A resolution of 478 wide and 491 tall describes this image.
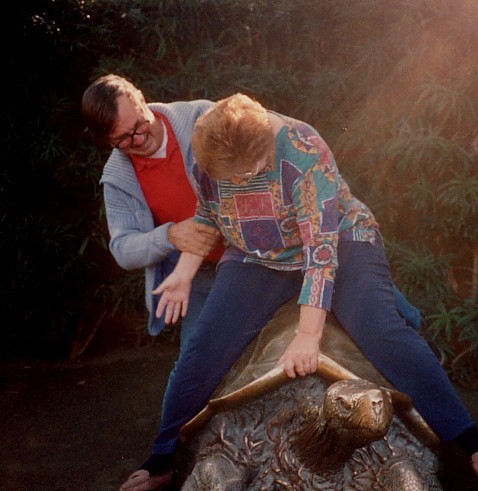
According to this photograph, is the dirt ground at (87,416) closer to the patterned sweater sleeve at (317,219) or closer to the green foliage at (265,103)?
the green foliage at (265,103)

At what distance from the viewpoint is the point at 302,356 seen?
5.91 feet

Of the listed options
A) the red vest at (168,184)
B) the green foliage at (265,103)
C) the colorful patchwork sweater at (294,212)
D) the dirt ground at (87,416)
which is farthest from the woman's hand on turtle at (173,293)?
the green foliage at (265,103)

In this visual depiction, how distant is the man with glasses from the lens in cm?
232

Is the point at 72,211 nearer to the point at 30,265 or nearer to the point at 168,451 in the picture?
the point at 30,265

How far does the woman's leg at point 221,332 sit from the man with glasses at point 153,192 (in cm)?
21

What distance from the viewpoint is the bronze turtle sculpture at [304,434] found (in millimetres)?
1681

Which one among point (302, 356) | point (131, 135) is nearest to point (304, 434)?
point (302, 356)

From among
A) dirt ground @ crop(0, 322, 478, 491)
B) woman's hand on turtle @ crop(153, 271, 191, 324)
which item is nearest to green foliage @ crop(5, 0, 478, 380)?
dirt ground @ crop(0, 322, 478, 491)

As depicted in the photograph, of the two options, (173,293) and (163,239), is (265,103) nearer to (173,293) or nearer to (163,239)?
(163,239)

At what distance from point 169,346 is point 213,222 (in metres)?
2.40

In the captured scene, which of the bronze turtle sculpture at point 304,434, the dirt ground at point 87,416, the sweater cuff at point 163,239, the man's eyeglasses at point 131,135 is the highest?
the man's eyeglasses at point 131,135

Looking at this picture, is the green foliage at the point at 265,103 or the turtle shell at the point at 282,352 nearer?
the turtle shell at the point at 282,352

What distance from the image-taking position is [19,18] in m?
4.02

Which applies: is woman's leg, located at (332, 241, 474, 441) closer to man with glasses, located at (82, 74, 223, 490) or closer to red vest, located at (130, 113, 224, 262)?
man with glasses, located at (82, 74, 223, 490)
